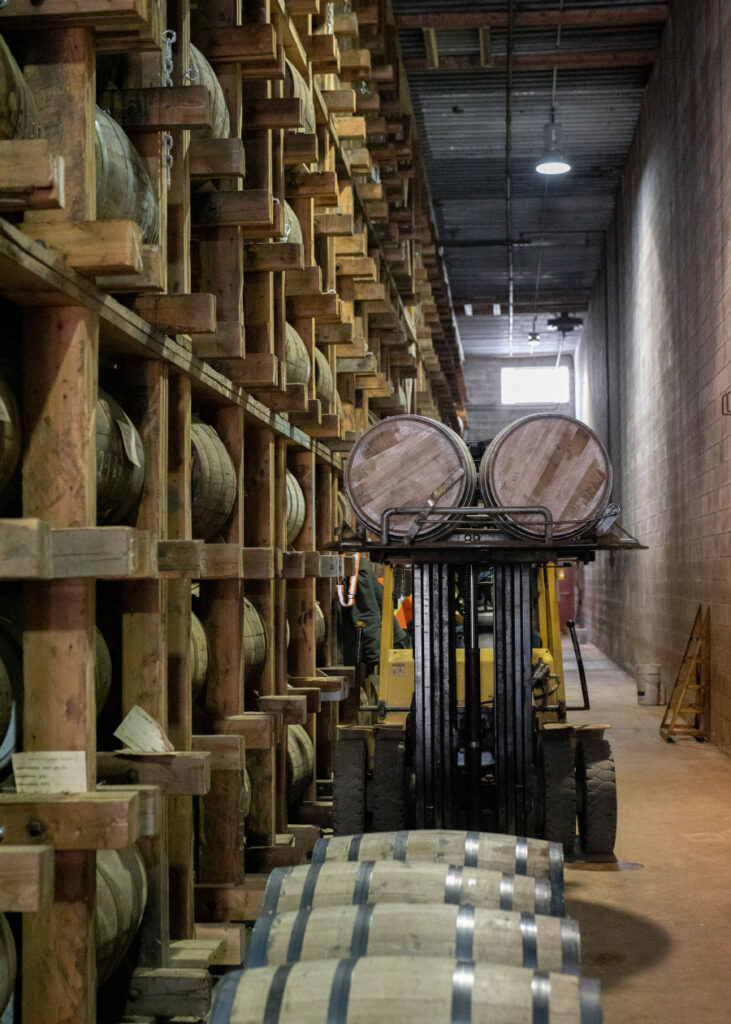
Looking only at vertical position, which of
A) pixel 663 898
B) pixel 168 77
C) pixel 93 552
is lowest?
pixel 663 898

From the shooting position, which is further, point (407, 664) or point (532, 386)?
point (532, 386)

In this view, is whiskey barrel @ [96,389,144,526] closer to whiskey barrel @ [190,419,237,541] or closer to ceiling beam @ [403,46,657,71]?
whiskey barrel @ [190,419,237,541]

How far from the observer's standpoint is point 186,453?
17.6 ft

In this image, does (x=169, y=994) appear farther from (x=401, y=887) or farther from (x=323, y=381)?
(x=323, y=381)

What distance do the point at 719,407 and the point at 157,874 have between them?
9224 mm

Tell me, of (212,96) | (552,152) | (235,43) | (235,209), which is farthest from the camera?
(552,152)

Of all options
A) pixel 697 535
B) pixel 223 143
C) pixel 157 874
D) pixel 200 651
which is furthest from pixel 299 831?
pixel 697 535

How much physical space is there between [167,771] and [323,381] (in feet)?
15.8

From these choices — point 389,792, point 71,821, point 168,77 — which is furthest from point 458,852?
point 168,77

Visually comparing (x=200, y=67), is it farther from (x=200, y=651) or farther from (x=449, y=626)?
(x=449, y=626)

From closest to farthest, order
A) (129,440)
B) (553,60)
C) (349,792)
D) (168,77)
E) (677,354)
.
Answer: (129,440) → (168,77) → (349,792) → (677,354) → (553,60)

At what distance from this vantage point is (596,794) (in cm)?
788

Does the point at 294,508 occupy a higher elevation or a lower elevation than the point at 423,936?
higher

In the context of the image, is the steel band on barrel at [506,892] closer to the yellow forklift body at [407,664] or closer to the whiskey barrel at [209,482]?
the whiskey barrel at [209,482]
